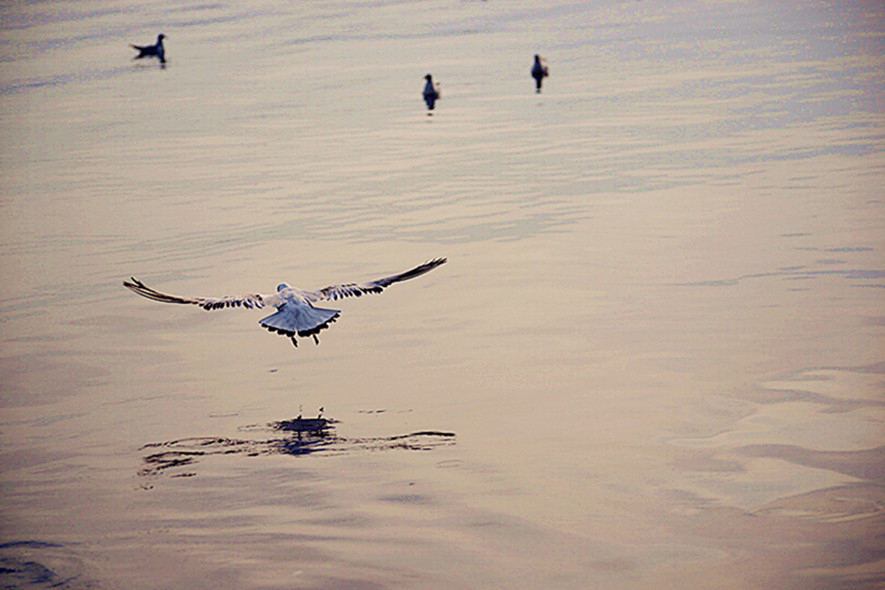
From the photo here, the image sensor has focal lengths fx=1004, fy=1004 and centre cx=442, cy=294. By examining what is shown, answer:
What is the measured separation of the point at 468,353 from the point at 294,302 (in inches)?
77.5

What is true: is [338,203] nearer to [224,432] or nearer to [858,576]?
[224,432]

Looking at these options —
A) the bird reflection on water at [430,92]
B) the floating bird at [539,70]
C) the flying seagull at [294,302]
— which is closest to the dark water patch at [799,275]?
the flying seagull at [294,302]

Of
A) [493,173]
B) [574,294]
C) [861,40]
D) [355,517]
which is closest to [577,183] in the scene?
[493,173]

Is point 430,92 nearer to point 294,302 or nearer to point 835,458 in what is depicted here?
point 294,302

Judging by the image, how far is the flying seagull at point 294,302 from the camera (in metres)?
10.4

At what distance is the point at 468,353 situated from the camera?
11.0m

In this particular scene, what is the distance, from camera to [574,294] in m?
12.7

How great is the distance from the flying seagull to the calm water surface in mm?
588

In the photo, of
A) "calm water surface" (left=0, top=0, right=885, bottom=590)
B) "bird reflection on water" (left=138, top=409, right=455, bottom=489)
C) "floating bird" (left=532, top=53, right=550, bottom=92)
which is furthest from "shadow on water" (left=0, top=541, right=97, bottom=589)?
"floating bird" (left=532, top=53, right=550, bottom=92)

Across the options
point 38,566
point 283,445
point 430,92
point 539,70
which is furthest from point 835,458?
point 539,70

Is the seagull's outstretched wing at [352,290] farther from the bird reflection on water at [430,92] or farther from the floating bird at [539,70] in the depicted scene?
the floating bird at [539,70]

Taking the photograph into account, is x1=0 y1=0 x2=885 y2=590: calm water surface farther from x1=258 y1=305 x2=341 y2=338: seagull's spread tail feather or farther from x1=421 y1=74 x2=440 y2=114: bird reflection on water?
x1=421 y1=74 x2=440 y2=114: bird reflection on water

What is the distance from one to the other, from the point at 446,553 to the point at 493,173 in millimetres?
13794

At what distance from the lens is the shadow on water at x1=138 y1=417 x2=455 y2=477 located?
28.5 ft
